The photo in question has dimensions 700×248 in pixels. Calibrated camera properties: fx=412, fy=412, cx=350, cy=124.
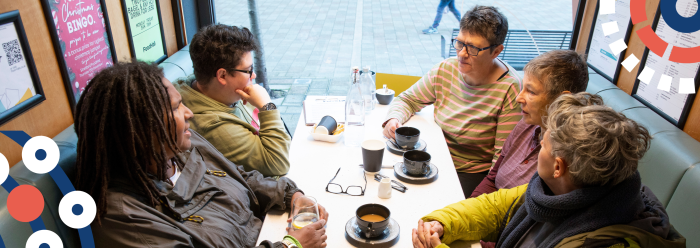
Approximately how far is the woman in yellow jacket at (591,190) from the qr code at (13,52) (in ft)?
4.88

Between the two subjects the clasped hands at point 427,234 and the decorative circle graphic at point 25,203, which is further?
the clasped hands at point 427,234

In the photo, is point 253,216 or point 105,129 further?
point 253,216

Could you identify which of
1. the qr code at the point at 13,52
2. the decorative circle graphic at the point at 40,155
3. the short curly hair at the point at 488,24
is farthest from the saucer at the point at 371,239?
the qr code at the point at 13,52

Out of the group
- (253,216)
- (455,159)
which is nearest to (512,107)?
(455,159)

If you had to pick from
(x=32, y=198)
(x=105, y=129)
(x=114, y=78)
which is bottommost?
(x=32, y=198)

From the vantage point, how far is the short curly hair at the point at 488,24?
6.57ft

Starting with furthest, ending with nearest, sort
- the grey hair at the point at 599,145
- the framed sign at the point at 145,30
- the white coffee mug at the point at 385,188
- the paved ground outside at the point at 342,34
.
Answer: the paved ground outside at the point at 342,34, the framed sign at the point at 145,30, the white coffee mug at the point at 385,188, the grey hair at the point at 599,145

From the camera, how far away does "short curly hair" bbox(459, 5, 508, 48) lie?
6.57ft

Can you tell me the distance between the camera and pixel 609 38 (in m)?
2.56

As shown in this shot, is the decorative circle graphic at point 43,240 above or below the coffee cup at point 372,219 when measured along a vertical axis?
above

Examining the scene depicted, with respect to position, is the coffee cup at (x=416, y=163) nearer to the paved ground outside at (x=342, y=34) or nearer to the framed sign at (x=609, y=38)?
the framed sign at (x=609, y=38)

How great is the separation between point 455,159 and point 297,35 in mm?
1815

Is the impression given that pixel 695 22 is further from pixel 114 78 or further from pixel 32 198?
pixel 32 198

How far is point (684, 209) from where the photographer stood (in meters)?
1.57
